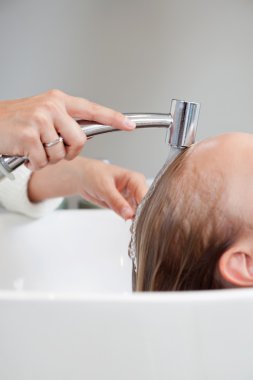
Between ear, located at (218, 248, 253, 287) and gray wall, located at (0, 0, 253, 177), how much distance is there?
1.09 m

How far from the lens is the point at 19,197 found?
1.09 metres

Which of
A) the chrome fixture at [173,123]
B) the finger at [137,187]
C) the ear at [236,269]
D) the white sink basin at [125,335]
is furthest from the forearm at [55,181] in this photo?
the white sink basin at [125,335]

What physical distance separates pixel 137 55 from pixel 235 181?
107cm

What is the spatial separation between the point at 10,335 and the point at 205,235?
0.30m

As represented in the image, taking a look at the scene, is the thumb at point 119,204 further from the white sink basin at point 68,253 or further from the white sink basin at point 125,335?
the white sink basin at point 125,335

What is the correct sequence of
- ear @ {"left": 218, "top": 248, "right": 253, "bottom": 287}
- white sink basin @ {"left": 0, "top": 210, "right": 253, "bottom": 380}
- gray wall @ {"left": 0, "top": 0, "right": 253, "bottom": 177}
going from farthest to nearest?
1. gray wall @ {"left": 0, "top": 0, "right": 253, "bottom": 177}
2. ear @ {"left": 218, "top": 248, "right": 253, "bottom": 287}
3. white sink basin @ {"left": 0, "top": 210, "right": 253, "bottom": 380}

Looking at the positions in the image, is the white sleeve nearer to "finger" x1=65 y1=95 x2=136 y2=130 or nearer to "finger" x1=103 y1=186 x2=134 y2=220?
"finger" x1=103 y1=186 x2=134 y2=220

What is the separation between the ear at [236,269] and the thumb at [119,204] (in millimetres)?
347

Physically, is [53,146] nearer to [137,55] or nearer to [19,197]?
[19,197]

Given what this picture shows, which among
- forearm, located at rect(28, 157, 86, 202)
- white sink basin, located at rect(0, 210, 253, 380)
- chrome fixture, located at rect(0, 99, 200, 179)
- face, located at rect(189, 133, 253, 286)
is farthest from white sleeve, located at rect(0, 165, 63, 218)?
white sink basin, located at rect(0, 210, 253, 380)

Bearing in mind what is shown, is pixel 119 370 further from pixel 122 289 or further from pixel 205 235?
pixel 122 289

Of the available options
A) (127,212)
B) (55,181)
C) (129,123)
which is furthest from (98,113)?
(55,181)

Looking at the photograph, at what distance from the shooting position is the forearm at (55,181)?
1.10 m

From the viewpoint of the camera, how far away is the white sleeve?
110 centimetres
